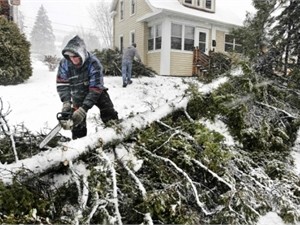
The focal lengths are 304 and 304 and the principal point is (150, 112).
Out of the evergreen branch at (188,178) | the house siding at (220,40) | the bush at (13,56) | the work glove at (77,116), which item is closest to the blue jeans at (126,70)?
the bush at (13,56)

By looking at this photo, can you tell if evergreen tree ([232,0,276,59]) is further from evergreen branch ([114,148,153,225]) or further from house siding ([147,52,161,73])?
house siding ([147,52,161,73])

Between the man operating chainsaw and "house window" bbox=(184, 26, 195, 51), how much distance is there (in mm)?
11669

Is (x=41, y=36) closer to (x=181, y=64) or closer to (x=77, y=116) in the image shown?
(x=181, y=64)

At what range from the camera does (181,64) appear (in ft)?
47.9

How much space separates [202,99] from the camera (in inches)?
161

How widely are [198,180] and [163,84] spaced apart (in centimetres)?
787

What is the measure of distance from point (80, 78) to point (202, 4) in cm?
1416

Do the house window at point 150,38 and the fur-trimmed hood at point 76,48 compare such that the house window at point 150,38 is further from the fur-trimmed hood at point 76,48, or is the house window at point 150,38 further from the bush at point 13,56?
the fur-trimmed hood at point 76,48

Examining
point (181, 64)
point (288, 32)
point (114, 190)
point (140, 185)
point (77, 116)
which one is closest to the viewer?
point (114, 190)

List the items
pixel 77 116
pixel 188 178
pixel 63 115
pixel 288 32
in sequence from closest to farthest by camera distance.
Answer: pixel 188 178, pixel 63 115, pixel 77 116, pixel 288 32

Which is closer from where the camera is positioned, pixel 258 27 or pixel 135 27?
pixel 258 27

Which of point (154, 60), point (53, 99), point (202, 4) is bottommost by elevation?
point (53, 99)

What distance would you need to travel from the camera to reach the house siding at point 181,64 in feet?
47.1

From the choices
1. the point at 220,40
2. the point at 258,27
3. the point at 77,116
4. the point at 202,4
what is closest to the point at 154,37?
the point at 202,4
